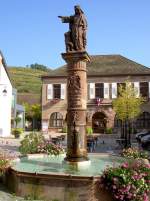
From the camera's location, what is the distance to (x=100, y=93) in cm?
4872

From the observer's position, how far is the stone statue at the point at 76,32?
1291cm

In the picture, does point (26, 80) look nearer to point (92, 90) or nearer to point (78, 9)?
point (92, 90)

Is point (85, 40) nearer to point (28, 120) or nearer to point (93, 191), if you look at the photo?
point (93, 191)

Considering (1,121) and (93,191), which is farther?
(1,121)

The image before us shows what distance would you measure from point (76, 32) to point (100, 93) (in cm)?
3601

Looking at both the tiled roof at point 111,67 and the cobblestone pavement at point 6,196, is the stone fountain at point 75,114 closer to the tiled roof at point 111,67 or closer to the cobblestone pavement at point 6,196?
the cobblestone pavement at point 6,196

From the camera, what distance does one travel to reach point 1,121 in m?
43.7

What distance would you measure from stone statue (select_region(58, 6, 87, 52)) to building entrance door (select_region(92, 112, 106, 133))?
119ft

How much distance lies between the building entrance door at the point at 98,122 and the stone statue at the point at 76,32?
36154 mm

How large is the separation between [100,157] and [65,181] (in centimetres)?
A: 680

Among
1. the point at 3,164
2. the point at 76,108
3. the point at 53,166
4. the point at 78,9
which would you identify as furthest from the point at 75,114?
the point at 78,9

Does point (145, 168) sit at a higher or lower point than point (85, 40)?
lower

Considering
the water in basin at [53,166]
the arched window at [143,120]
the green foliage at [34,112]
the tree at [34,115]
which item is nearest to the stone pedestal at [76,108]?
the water in basin at [53,166]

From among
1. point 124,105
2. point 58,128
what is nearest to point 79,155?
point 124,105
